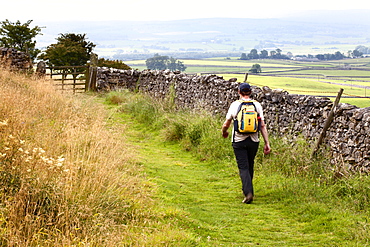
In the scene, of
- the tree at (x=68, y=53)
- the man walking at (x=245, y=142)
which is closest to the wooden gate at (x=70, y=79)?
the tree at (x=68, y=53)

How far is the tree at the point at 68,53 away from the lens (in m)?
36.6

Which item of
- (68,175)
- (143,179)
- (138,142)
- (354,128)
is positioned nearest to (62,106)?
(138,142)

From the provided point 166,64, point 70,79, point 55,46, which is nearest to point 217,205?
point 70,79

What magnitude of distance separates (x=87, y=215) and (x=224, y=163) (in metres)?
5.27

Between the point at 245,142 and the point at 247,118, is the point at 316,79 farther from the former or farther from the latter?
the point at 247,118

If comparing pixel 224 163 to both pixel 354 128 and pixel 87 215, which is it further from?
pixel 87 215

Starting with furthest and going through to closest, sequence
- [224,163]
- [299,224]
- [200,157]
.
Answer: [200,157], [224,163], [299,224]

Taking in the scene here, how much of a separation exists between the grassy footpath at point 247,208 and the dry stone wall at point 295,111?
0.79 metres

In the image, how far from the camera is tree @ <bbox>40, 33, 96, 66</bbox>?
120 ft

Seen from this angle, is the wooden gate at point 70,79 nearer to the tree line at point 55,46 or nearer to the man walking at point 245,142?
the tree line at point 55,46

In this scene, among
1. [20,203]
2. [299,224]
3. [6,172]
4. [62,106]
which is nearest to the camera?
[20,203]

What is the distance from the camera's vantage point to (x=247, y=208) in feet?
24.0

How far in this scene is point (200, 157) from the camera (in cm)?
1088

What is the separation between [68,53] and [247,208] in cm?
3279
